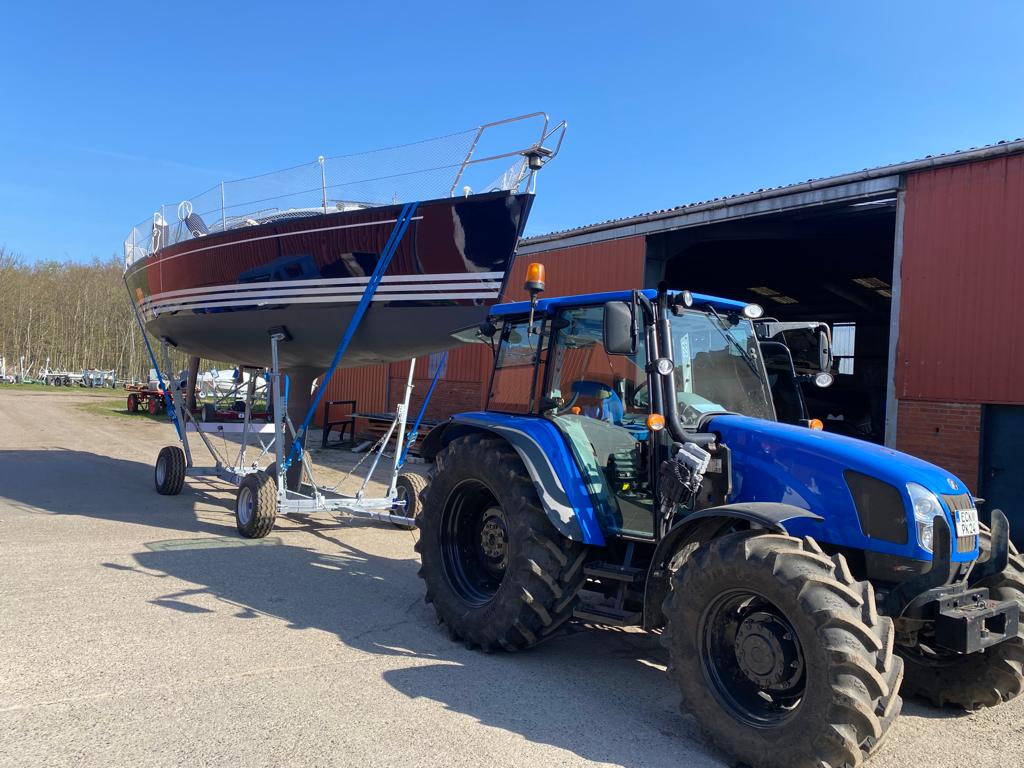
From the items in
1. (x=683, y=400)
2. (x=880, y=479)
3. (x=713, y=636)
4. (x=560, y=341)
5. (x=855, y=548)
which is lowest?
(x=713, y=636)

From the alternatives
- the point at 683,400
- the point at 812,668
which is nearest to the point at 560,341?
the point at 683,400

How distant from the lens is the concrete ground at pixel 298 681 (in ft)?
10.2

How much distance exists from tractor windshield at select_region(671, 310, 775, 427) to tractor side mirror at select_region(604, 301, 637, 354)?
450mm

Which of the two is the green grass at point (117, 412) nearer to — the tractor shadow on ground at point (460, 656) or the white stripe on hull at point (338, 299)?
the white stripe on hull at point (338, 299)

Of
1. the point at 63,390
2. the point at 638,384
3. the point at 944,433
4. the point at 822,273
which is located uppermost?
the point at 822,273

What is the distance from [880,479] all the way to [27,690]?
4.04 metres

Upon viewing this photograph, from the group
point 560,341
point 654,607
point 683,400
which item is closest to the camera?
point 654,607

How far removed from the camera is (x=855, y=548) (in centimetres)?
331

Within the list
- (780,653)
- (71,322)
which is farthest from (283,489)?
(71,322)

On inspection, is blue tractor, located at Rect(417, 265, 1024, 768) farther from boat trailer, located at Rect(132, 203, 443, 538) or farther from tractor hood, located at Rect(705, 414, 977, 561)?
boat trailer, located at Rect(132, 203, 443, 538)

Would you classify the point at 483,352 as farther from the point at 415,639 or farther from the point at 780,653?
the point at 780,653

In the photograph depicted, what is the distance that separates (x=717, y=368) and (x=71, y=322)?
57.3 meters

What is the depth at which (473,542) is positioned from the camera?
4965 mm

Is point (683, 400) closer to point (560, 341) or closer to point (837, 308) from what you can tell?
point (560, 341)
